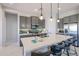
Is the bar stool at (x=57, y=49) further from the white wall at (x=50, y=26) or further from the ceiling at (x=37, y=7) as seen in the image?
the ceiling at (x=37, y=7)

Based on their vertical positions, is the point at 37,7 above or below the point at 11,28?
above

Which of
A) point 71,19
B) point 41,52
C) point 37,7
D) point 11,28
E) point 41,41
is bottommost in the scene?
point 41,52

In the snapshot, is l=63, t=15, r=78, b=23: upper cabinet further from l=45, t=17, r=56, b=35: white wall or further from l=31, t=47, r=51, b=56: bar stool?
l=31, t=47, r=51, b=56: bar stool

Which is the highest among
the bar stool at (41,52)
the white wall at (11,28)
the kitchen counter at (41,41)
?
the white wall at (11,28)

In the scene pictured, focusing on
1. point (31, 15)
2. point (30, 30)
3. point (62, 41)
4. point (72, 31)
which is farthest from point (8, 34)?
point (72, 31)

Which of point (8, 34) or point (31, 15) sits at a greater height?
point (31, 15)

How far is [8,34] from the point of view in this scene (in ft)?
8.96

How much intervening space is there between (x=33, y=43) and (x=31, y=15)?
665 mm

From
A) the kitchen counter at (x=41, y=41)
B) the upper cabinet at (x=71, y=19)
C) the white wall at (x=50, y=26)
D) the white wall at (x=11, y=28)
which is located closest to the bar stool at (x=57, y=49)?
the kitchen counter at (x=41, y=41)

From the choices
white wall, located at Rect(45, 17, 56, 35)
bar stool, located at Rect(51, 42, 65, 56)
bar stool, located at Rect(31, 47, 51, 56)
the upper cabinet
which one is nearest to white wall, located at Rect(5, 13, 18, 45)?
bar stool, located at Rect(31, 47, 51, 56)

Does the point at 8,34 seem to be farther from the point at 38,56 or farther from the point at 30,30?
the point at 38,56

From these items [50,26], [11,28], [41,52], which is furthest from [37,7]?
[41,52]

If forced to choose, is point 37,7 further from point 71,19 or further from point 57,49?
point 57,49

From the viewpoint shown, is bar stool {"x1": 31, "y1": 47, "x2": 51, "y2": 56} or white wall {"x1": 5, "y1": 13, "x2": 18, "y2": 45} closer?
bar stool {"x1": 31, "y1": 47, "x2": 51, "y2": 56}
